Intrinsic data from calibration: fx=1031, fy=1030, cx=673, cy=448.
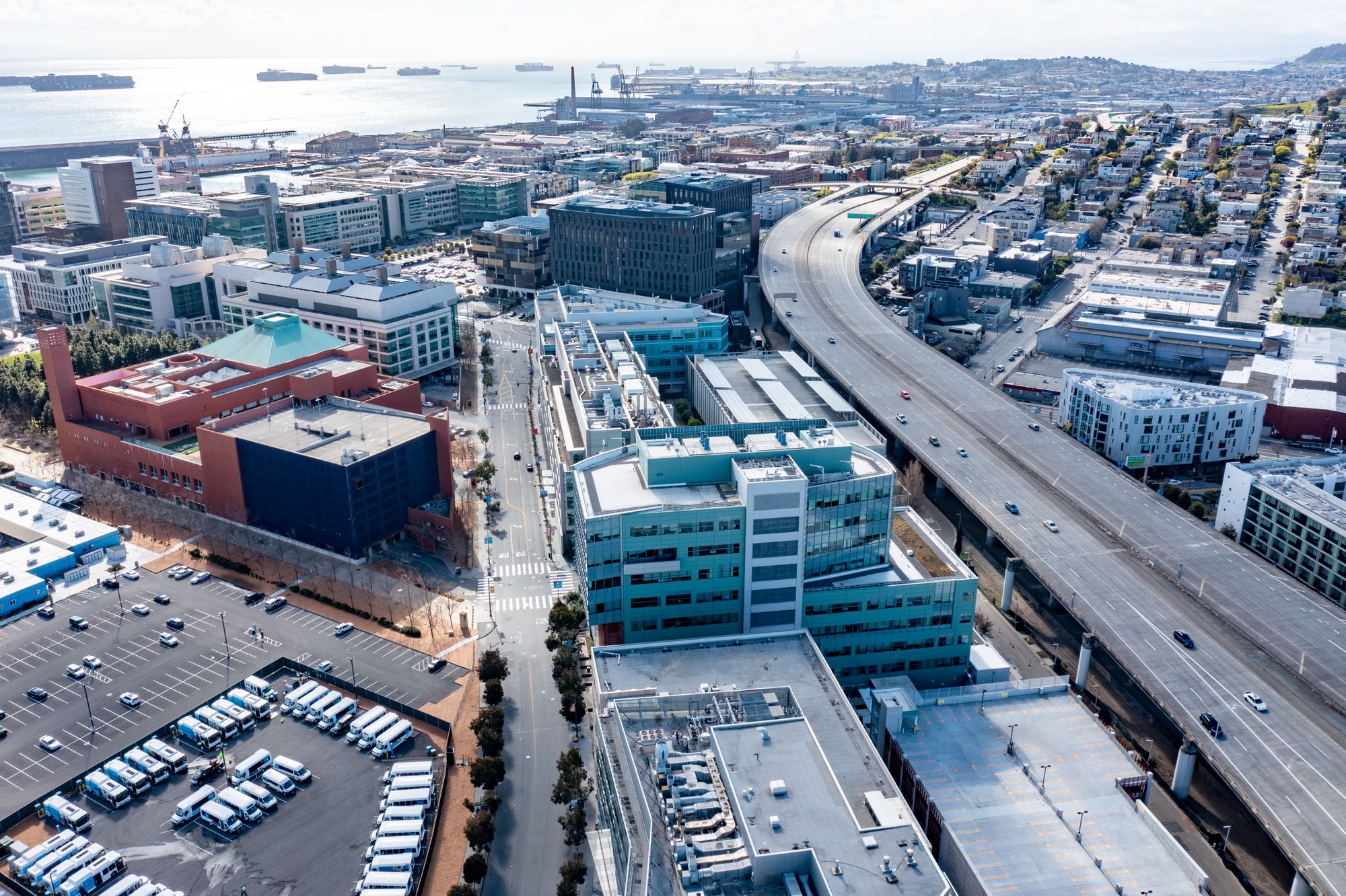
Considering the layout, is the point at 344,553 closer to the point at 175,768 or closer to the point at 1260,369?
the point at 175,768

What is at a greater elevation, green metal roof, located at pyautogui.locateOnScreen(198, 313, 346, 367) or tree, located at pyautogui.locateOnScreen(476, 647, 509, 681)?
green metal roof, located at pyautogui.locateOnScreen(198, 313, 346, 367)

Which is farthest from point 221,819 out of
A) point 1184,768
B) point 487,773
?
point 1184,768

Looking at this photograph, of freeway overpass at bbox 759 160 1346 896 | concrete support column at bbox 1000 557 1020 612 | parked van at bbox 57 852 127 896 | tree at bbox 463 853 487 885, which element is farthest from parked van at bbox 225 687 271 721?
freeway overpass at bbox 759 160 1346 896

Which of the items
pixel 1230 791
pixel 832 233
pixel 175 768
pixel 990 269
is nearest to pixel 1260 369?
pixel 990 269

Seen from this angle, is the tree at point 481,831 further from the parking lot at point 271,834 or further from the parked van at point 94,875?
the parked van at point 94,875

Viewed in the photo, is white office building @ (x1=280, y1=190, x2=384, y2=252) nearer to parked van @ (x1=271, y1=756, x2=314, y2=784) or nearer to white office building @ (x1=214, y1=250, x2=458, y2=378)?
white office building @ (x1=214, y1=250, x2=458, y2=378)

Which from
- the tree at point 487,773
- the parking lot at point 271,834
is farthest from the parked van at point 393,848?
the tree at point 487,773
